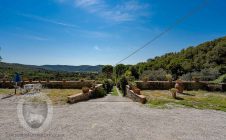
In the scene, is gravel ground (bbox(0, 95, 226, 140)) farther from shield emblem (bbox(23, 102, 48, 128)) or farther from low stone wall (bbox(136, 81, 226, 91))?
low stone wall (bbox(136, 81, 226, 91))

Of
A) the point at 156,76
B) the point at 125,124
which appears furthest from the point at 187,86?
the point at 125,124

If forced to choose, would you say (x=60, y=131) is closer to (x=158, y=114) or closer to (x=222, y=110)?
(x=158, y=114)

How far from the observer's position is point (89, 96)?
48.8ft

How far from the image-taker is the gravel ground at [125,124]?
21.6ft

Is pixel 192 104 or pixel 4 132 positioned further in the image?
pixel 192 104

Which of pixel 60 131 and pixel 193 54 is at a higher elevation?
pixel 193 54

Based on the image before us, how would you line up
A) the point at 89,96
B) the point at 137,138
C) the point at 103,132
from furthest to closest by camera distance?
the point at 89,96, the point at 103,132, the point at 137,138

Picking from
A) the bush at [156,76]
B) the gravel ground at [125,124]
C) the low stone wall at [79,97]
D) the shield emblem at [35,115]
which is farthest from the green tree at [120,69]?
the gravel ground at [125,124]

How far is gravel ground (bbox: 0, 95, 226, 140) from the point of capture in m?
6.58

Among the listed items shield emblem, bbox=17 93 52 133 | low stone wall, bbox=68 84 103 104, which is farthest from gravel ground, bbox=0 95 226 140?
low stone wall, bbox=68 84 103 104

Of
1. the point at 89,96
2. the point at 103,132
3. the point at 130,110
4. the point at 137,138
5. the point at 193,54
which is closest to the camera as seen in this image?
the point at 137,138

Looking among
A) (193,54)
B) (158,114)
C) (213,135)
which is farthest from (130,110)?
(193,54)

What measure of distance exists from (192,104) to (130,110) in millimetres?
3460

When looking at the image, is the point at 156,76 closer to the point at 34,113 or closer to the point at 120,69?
the point at 34,113
